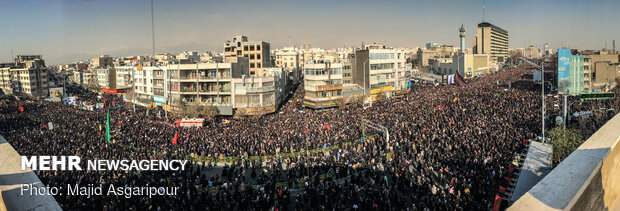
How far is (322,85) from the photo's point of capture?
152 ft

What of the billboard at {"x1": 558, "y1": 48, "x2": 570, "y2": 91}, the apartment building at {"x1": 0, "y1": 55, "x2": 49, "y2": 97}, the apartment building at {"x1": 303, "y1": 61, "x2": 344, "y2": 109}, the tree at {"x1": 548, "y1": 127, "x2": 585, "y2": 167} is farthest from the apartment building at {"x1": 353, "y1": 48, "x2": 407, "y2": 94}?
the apartment building at {"x1": 0, "y1": 55, "x2": 49, "y2": 97}

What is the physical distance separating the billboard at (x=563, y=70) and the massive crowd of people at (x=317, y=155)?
11.2 metres

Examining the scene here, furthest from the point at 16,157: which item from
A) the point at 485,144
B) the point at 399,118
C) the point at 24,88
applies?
the point at 24,88

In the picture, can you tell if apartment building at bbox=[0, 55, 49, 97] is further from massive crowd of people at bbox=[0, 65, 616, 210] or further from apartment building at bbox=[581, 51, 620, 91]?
apartment building at bbox=[581, 51, 620, 91]

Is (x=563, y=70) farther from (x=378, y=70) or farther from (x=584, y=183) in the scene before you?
(x=584, y=183)

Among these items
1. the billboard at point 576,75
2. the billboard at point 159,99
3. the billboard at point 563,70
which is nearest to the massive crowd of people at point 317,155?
the billboard at point 563,70

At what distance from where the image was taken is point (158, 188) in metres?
16.6

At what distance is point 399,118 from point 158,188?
2255 centimetres

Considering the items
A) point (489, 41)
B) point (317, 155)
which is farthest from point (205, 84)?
point (489, 41)

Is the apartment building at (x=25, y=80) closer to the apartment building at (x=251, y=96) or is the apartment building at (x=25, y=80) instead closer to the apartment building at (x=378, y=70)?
the apartment building at (x=251, y=96)

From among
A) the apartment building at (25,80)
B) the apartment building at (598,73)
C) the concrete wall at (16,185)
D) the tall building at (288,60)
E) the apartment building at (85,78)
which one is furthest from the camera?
the apartment building at (85,78)

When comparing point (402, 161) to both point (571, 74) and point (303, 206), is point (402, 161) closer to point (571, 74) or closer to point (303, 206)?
point (303, 206)

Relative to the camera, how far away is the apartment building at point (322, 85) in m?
46.1

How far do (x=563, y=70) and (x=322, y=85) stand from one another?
3054 cm
